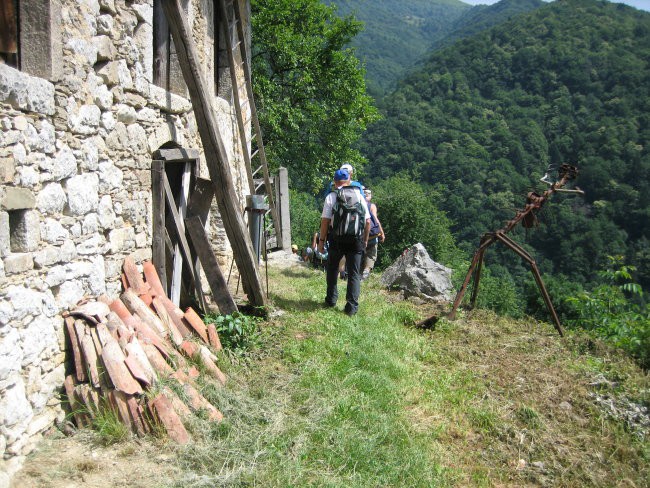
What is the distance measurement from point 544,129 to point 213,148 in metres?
41.1

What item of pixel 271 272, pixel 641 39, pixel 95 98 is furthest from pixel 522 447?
pixel 641 39

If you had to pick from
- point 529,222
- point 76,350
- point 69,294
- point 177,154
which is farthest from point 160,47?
point 529,222

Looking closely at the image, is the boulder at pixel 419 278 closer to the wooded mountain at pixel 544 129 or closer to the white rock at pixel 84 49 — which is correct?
the white rock at pixel 84 49

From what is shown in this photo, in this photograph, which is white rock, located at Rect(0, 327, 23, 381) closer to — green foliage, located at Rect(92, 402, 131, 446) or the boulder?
green foliage, located at Rect(92, 402, 131, 446)

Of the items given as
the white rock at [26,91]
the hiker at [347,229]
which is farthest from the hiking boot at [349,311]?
the white rock at [26,91]

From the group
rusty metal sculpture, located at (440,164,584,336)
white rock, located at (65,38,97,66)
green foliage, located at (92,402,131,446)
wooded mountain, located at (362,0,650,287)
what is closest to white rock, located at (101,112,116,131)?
white rock, located at (65,38,97,66)

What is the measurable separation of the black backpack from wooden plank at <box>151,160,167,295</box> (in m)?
1.84

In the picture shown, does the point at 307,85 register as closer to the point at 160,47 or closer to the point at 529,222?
the point at 160,47

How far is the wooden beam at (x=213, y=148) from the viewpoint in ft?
14.5

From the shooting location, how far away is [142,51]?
13.9 feet

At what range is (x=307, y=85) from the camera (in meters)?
15.5

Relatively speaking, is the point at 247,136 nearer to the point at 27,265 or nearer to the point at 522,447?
the point at 27,265

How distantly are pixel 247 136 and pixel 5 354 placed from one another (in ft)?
18.2

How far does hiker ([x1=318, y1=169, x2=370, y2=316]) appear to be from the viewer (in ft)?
18.1
